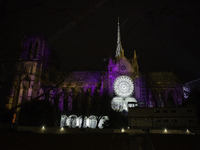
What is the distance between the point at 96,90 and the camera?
55.4 m

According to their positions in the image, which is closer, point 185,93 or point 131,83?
point 131,83

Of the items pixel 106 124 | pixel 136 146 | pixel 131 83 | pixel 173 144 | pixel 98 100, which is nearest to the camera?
pixel 173 144

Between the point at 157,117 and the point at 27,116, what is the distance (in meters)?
23.2

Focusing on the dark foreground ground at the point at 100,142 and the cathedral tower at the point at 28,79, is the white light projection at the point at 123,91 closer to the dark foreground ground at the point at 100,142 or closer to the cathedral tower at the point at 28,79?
the cathedral tower at the point at 28,79

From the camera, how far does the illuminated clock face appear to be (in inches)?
1916

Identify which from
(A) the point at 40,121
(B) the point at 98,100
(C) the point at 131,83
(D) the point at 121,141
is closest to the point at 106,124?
(B) the point at 98,100

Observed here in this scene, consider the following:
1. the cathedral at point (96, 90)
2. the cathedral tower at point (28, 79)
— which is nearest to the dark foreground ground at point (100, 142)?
the cathedral at point (96, 90)

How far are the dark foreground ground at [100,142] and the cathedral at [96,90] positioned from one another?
2724cm

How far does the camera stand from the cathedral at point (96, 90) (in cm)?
4391

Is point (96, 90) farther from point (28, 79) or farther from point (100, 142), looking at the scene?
point (100, 142)

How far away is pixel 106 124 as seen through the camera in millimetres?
35750

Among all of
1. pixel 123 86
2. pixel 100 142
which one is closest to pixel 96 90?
pixel 123 86

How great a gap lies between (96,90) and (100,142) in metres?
45.0

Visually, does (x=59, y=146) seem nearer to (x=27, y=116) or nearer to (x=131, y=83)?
(x=27, y=116)
